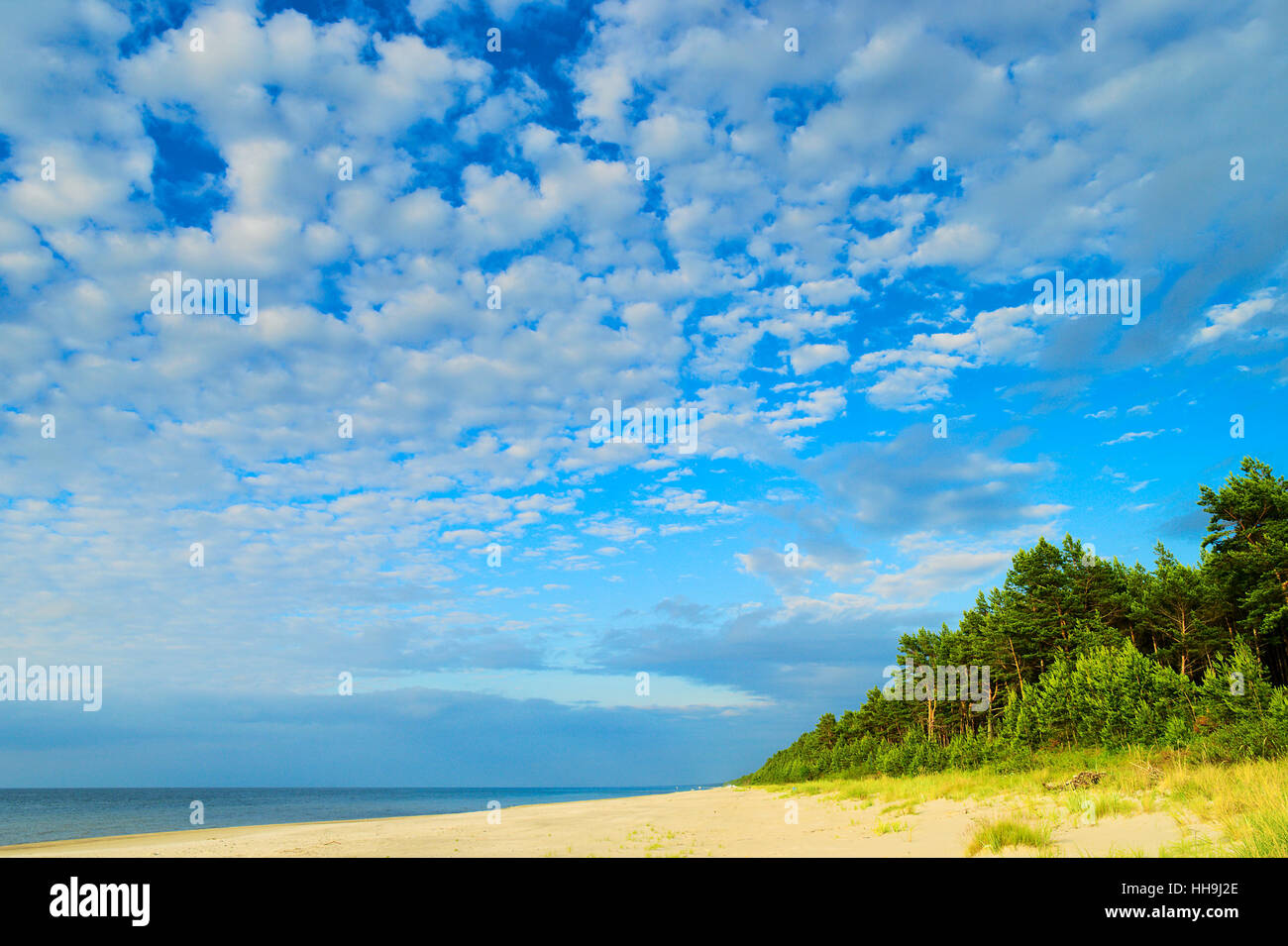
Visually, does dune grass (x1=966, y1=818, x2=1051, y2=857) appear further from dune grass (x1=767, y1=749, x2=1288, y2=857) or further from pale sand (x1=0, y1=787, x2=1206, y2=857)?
pale sand (x1=0, y1=787, x2=1206, y2=857)

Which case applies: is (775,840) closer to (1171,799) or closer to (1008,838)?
(1008,838)

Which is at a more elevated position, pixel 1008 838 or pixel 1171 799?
pixel 1008 838

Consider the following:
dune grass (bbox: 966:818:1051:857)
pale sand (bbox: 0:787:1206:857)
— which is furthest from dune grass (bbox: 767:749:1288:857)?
pale sand (bbox: 0:787:1206:857)

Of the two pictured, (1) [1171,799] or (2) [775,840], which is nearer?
(1) [1171,799]

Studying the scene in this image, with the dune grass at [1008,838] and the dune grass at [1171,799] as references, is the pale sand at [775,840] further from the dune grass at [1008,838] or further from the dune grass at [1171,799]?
the dune grass at [1171,799]

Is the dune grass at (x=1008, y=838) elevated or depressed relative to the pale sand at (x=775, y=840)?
elevated

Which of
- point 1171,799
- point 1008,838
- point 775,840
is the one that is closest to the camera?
point 1008,838

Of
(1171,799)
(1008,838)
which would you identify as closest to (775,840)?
(1008,838)

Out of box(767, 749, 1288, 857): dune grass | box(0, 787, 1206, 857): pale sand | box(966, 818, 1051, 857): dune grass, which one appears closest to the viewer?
box(767, 749, 1288, 857): dune grass

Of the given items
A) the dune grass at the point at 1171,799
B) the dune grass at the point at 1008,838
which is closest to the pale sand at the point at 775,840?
the dune grass at the point at 1008,838
